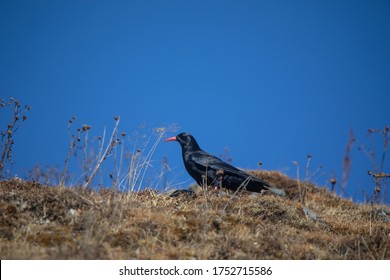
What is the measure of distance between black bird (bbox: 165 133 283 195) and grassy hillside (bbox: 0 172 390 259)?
2557 millimetres

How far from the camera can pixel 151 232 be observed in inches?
228

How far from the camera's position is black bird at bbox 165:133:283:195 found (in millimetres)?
10258

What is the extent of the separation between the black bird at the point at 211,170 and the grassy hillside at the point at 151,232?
8.39ft

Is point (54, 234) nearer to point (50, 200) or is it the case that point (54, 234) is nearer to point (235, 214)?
point (50, 200)

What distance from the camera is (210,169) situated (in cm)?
1035


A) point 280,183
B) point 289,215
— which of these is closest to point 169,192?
point 289,215

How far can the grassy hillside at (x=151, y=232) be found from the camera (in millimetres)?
5258

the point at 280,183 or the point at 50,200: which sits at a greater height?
the point at 280,183

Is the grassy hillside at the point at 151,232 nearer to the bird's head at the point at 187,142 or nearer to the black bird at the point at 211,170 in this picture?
the black bird at the point at 211,170

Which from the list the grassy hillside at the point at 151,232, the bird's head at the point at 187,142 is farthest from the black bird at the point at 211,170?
the grassy hillside at the point at 151,232

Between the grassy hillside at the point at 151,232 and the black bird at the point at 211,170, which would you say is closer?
the grassy hillside at the point at 151,232

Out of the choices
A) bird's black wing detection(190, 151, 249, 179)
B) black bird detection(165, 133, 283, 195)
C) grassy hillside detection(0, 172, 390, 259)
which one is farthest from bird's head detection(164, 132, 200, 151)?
grassy hillside detection(0, 172, 390, 259)
